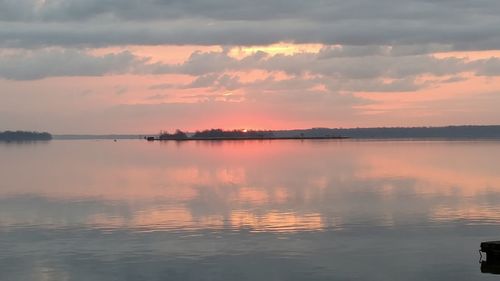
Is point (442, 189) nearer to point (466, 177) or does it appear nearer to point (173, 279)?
point (466, 177)

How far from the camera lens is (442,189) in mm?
60125

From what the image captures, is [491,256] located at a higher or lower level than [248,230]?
lower

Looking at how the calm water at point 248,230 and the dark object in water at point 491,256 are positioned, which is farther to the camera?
the dark object in water at point 491,256

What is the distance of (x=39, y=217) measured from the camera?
42.3 metres

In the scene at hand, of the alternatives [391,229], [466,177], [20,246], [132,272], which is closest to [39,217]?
[20,246]

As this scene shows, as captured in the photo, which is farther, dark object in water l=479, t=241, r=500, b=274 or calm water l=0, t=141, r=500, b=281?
dark object in water l=479, t=241, r=500, b=274

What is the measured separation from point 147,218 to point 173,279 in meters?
16.0

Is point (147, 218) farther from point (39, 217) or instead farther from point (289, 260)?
point (289, 260)

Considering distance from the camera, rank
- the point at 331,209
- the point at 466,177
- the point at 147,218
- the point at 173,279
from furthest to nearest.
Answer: the point at 466,177 → the point at 331,209 → the point at 147,218 → the point at 173,279

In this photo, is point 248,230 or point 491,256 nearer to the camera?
point 491,256

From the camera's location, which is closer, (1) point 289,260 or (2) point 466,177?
(1) point 289,260

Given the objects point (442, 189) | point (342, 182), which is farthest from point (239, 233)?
point (342, 182)

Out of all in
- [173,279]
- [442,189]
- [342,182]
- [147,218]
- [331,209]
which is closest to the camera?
[173,279]

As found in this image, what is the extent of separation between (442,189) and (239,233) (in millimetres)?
29719
